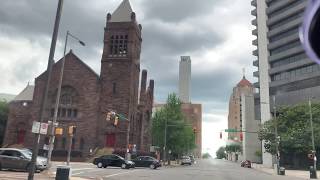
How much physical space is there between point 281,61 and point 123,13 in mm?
41438

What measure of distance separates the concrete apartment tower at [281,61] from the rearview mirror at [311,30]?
279 feet

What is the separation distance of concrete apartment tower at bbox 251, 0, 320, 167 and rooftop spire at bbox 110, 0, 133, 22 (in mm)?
35558

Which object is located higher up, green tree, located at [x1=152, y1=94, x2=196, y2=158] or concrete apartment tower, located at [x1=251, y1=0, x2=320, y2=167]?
concrete apartment tower, located at [x1=251, y1=0, x2=320, y2=167]

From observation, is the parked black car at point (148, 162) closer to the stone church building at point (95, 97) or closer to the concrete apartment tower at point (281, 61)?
the stone church building at point (95, 97)

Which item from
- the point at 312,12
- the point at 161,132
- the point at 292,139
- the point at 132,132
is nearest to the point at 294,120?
the point at 292,139

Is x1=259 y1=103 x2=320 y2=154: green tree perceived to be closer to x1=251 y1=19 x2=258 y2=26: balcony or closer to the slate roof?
x1=251 y1=19 x2=258 y2=26: balcony

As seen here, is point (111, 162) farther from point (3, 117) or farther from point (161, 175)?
point (3, 117)

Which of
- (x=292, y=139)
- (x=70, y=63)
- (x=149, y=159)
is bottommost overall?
(x=149, y=159)

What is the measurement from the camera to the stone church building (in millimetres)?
66062

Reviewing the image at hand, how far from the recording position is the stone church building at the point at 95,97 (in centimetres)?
6606

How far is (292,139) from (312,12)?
65.6 metres

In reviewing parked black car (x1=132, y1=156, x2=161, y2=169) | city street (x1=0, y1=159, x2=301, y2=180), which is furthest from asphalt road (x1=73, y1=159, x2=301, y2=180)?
parked black car (x1=132, y1=156, x2=161, y2=169)

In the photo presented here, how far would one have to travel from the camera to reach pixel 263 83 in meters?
98.1

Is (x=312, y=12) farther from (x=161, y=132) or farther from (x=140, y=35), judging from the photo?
(x=140, y=35)
